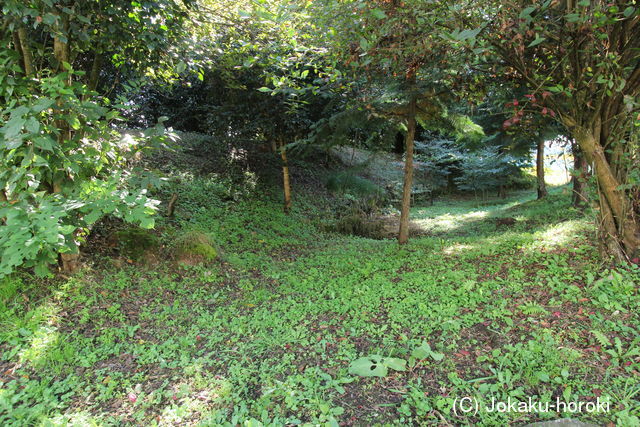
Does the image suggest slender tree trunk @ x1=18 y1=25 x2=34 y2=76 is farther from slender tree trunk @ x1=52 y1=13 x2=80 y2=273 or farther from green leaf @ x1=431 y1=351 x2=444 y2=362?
green leaf @ x1=431 y1=351 x2=444 y2=362

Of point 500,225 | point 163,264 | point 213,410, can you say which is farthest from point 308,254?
point 500,225

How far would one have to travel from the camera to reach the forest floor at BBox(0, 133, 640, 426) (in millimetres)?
2164

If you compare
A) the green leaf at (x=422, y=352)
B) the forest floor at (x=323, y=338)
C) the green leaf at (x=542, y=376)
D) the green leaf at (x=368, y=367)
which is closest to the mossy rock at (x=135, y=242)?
the forest floor at (x=323, y=338)

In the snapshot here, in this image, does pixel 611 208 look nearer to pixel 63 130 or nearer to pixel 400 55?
pixel 400 55

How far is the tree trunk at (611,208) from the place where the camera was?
341 cm

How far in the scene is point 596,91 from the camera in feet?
10.8

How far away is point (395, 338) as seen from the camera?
9.32ft

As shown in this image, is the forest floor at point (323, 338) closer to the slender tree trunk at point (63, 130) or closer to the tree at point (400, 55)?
the slender tree trunk at point (63, 130)

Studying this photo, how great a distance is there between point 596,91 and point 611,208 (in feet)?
4.06

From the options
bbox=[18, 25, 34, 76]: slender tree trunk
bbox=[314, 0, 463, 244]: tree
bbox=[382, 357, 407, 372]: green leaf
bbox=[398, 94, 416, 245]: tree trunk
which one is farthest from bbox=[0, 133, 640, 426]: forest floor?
bbox=[314, 0, 463, 244]: tree

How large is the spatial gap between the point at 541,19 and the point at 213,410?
419 cm

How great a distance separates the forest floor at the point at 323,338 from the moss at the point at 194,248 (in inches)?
4.7

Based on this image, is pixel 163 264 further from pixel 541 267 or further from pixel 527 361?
pixel 541 267

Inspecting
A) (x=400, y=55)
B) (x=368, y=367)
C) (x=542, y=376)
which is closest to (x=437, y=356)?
(x=368, y=367)
